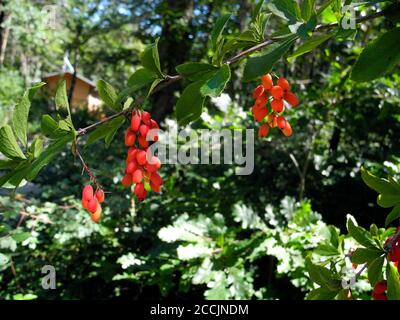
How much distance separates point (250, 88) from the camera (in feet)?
15.4

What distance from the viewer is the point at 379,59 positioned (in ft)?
2.08

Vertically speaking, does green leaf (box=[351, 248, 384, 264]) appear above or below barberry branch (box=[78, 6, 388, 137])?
below

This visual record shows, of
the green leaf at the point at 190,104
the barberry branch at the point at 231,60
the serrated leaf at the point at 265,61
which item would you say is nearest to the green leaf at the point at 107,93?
the barberry branch at the point at 231,60

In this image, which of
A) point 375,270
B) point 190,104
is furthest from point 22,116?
point 375,270

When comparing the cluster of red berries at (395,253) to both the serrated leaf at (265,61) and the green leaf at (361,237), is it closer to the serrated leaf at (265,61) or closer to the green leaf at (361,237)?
the green leaf at (361,237)

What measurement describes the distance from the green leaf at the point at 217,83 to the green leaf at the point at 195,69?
38 mm

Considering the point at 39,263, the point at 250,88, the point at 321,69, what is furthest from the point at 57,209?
the point at 321,69

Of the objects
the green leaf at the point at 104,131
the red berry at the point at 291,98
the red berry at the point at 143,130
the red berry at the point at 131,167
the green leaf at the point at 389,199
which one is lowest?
the green leaf at the point at 389,199

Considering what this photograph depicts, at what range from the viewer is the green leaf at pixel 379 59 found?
628mm

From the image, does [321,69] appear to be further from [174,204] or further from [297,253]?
[297,253]

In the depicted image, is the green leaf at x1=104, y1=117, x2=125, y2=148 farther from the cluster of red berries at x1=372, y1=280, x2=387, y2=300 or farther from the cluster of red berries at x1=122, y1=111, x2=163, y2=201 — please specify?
the cluster of red berries at x1=372, y1=280, x2=387, y2=300

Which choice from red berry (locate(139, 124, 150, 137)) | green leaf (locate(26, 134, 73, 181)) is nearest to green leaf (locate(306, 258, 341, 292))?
red berry (locate(139, 124, 150, 137))

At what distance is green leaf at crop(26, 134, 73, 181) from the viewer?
2.35 ft

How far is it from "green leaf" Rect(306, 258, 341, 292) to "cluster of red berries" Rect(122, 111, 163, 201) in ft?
1.22
